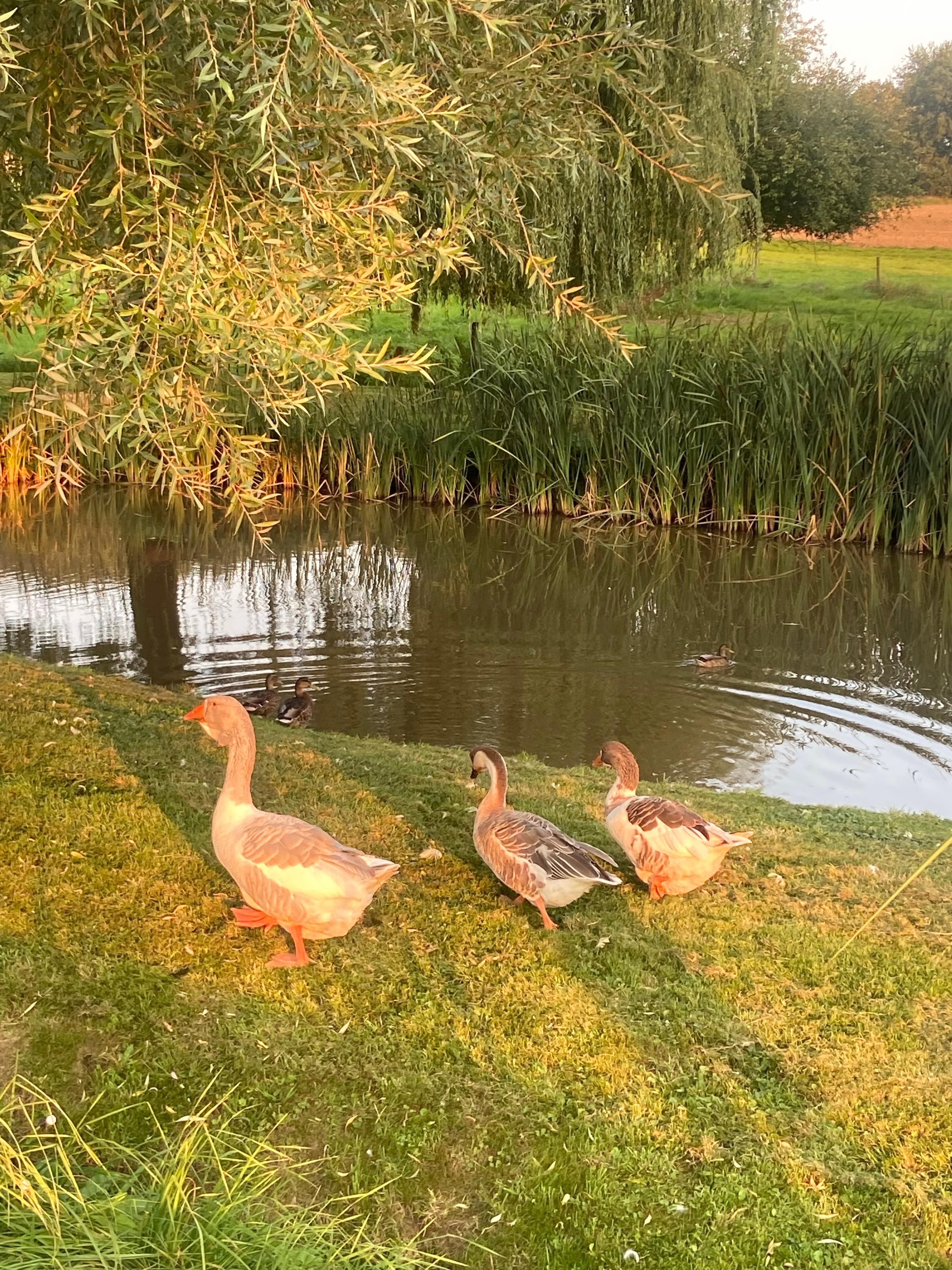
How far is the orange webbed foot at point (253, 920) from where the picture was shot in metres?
4.84

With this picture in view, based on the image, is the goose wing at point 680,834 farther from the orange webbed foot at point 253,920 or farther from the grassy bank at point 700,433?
the grassy bank at point 700,433

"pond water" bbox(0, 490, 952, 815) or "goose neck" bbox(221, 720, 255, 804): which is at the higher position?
"goose neck" bbox(221, 720, 255, 804)

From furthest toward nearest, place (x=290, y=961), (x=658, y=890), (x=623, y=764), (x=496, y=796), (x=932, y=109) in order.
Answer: (x=932, y=109) → (x=623, y=764) → (x=496, y=796) → (x=658, y=890) → (x=290, y=961)

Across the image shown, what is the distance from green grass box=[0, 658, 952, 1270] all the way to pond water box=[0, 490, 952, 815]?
3.64 metres

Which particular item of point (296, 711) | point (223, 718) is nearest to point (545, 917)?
point (223, 718)

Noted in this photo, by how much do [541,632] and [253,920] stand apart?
8.35 meters

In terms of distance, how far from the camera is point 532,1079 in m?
4.02

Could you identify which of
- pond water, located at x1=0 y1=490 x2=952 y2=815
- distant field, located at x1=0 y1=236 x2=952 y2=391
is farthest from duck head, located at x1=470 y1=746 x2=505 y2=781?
distant field, located at x1=0 y1=236 x2=952 y2=391

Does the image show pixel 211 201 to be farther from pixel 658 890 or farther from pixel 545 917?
pixel 658 890

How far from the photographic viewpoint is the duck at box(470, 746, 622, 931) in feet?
15.9

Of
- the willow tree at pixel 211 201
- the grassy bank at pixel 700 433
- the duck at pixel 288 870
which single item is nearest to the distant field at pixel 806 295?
→ the grassy bank at pixel 700 433

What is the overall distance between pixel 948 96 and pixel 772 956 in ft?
227

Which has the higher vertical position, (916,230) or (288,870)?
(916,230)

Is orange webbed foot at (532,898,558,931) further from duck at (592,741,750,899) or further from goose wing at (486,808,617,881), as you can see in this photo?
duck at (592,741,750,899)
